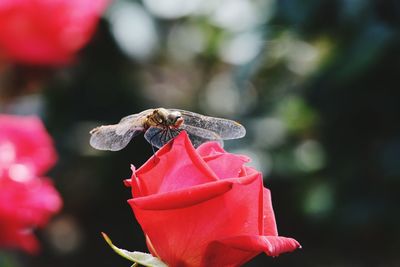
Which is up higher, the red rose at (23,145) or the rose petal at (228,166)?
the rose petal at (228,166)

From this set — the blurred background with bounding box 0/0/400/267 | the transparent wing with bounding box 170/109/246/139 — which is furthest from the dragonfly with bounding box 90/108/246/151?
the blurred background with bounding box 0/0/400/267

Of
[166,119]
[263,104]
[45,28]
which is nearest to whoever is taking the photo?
[166,119]

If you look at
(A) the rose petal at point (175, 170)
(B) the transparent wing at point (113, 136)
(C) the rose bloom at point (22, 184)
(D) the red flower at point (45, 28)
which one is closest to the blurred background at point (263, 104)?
(D) the red flower at point (45, 28)

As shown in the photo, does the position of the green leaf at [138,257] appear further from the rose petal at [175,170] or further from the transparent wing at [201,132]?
the transparent wing at [201,132]

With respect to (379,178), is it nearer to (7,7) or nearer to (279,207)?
(279,207)

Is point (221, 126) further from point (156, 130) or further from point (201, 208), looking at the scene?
point (201, 208)

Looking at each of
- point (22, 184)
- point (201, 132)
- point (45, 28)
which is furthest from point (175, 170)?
point (45, 28)
